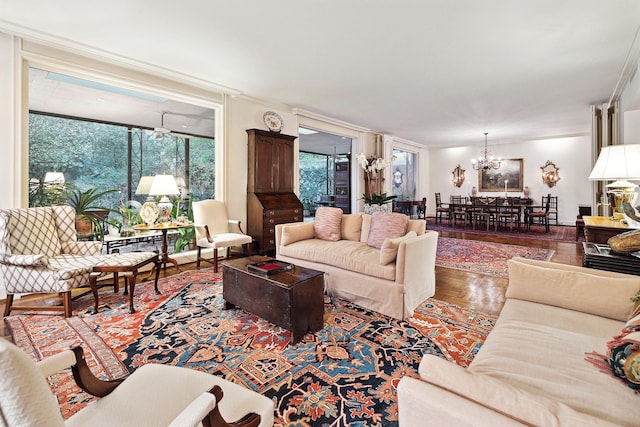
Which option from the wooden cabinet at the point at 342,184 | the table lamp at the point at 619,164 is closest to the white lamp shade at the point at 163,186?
the table lamp at the point at 619,164

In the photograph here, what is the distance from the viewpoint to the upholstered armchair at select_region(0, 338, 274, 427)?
2.08 feet

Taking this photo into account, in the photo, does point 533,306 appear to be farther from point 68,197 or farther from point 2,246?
point 68,197

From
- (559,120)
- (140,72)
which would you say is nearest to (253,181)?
(140,72)

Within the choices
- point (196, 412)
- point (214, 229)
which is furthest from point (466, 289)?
point (214, 229)

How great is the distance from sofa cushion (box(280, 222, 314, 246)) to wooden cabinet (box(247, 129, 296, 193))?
154 centimetres

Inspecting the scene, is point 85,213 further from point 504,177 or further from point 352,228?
point 504,177

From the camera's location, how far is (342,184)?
889 cm

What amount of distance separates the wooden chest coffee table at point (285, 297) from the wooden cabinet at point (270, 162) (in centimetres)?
260

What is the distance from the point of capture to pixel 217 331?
7.74ft

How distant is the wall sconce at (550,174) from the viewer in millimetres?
9023

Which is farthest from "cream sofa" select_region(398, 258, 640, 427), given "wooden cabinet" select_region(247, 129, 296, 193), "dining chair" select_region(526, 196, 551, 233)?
"dining chair" select_region(526, 196, 551, 233)

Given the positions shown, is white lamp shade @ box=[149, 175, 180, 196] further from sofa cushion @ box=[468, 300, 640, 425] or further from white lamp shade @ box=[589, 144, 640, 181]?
white lamp shade @ box=[589, 144, 640, 181]

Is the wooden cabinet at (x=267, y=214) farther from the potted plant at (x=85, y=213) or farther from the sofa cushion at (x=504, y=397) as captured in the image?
the sofa cushion at (x=504, y=397)

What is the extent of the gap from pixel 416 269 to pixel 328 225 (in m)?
1.27
